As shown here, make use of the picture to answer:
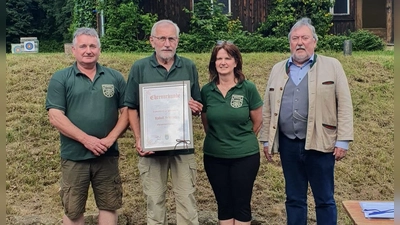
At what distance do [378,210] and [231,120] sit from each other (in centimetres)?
133

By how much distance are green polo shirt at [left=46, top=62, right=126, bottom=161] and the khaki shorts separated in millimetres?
95

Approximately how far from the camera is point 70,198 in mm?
4039

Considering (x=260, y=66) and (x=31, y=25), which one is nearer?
(x=260, y=66)

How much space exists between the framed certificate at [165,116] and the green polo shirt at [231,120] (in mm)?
212

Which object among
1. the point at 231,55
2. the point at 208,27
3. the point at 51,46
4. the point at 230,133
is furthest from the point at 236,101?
the point at 51,46

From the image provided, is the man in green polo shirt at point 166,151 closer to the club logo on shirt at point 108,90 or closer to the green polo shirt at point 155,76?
the green polo shirt at point 155,76

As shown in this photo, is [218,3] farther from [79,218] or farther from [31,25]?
[31,25]

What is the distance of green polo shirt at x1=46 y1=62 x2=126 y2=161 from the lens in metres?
3.91

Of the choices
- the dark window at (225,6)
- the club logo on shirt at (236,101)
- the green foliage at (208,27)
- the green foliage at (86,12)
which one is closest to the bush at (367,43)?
the green foliage at (208,27)

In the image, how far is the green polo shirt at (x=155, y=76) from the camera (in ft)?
Result: 13.0

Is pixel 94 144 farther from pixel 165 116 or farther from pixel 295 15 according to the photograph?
pixel 295 15

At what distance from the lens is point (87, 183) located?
13.4ft

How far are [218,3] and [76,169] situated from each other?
1127 cm

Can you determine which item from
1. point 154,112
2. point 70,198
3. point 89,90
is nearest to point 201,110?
point 154,112
